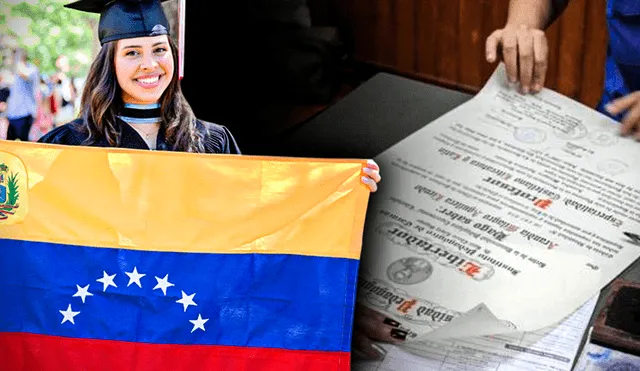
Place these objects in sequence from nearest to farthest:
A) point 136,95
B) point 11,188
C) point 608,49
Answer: point 608,49 < point 136,95 < point 11,188

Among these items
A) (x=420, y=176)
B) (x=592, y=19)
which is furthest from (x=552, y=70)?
(x=420, y=176)

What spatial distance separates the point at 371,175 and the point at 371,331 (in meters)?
0.23

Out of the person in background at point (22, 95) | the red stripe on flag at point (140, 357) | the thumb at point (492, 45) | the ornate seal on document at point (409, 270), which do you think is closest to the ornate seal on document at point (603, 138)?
the thumb at point (492, 45)

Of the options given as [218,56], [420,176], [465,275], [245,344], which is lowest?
[245,344]

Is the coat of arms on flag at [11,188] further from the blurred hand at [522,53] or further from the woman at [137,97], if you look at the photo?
the blurred hand at [522,53]

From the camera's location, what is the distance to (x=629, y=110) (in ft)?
3.96

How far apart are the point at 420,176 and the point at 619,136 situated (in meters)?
0.28

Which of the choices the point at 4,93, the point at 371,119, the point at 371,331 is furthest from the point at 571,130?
the point at 4,93

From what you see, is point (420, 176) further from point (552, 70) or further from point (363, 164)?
point (552, 70)

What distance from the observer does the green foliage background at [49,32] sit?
4.38 ft

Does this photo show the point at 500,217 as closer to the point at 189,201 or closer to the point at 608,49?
the point at 608,49

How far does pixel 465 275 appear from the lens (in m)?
1.29

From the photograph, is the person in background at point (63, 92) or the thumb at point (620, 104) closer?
the thumb at point (620, 104)

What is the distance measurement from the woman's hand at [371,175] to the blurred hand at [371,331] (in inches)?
7.2
